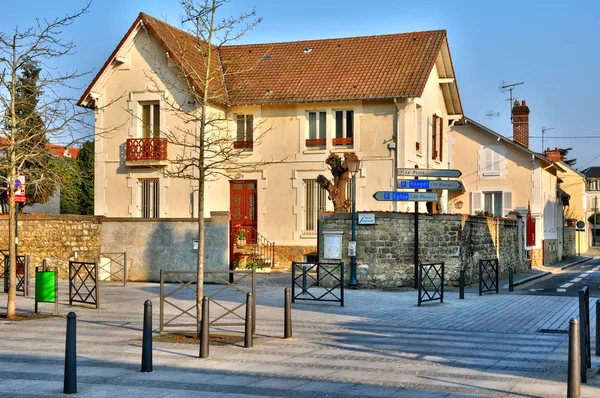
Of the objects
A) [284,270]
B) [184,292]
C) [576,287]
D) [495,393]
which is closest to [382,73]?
[284,270]

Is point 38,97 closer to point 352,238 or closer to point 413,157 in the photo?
point 352,238

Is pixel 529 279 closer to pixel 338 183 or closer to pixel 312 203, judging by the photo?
pixel 312 203

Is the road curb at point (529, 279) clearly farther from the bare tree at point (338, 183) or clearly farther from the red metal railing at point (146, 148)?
the red metal railing at point (146, 148)

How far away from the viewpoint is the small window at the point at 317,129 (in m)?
29.5

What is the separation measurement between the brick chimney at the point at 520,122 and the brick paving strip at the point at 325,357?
2587 cm

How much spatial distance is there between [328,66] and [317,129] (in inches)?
107

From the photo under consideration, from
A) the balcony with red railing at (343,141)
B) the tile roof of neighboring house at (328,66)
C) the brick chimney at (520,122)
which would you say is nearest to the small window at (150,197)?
the tile roof of neighboring house at (328,66)

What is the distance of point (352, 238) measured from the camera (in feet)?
72.9

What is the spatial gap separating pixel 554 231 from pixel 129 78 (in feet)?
87.6

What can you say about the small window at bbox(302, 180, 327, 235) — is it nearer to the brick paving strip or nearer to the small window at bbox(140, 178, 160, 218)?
the small window at bbox(140, 178, 160, 218)

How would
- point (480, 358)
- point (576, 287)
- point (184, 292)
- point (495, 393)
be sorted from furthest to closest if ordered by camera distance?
point (576, 287) → point (184, 292) → point (480, 358) → point (495, 393)

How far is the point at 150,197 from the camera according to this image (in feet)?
95.7

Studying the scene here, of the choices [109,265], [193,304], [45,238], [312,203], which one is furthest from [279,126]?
[193,304]

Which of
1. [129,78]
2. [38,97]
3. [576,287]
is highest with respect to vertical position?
[129,78]
